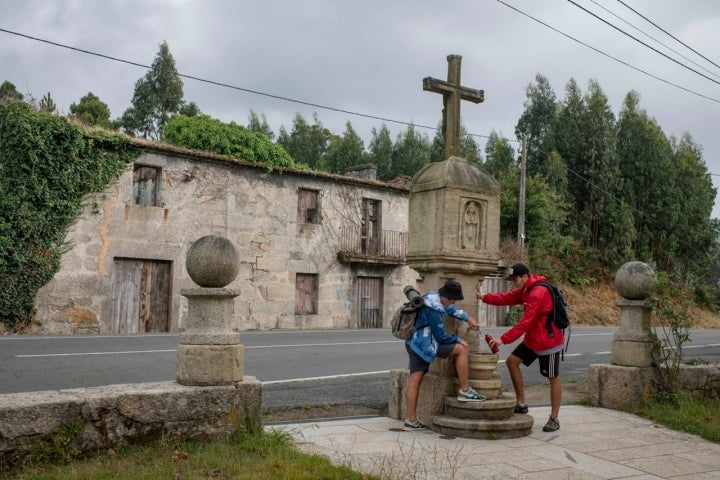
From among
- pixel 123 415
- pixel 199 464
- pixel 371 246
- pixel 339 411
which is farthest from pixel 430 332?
pixel 371 246

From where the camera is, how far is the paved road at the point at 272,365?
27.3 feet

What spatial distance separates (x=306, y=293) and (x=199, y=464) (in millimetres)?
19969

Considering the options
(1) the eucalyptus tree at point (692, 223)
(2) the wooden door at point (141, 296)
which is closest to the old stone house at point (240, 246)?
(2) the wooden door at point (141, 296)

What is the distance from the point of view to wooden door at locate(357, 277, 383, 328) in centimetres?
2559

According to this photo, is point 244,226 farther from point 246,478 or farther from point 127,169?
point 246,478

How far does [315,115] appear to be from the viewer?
5547cm

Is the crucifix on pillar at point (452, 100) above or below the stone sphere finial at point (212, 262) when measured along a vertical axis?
above

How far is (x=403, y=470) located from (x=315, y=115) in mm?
52596

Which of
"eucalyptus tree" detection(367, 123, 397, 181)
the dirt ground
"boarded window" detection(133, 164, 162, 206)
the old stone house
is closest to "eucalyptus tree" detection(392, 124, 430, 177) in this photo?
"eucalyptus tree" detection(367, 123, 397, 181)

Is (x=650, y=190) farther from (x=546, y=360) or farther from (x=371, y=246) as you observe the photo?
(x=546, y=360)

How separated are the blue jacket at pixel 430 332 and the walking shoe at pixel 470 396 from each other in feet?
Result: 1.36

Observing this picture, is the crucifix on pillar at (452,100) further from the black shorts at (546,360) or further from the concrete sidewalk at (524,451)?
the concrete sidewalk at (524,451)

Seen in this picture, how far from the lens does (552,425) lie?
6141 mm

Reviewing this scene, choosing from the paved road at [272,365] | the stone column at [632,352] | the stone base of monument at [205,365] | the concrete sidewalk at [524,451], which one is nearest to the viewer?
the concrete sidewalk at [524,451]
